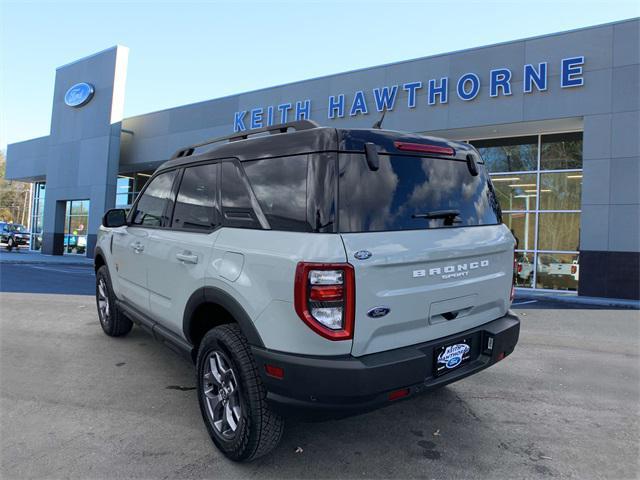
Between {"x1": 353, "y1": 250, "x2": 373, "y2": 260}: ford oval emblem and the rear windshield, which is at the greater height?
the rear windshield

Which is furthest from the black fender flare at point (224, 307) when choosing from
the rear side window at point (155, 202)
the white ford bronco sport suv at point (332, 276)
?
the rear side window at point (155, 202)

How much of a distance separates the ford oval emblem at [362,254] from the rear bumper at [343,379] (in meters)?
0.53

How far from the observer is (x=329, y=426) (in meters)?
3.17

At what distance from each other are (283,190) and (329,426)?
1.80m

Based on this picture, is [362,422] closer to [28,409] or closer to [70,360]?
[28,409]

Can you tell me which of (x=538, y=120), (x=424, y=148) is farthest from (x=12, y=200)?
(x=424, y=148)

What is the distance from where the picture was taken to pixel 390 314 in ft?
7.77

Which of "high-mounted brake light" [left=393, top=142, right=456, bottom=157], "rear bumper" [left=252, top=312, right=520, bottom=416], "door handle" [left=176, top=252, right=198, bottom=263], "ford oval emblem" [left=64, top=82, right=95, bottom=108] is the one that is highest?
"ford oval emblem" [left=64, top=82, right=95, bottom=108]

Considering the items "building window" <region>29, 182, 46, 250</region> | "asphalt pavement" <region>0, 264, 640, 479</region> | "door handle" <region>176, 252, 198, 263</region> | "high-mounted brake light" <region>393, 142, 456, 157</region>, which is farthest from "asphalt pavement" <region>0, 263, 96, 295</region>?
"building window" <region>29, 182, 46, 250</region>

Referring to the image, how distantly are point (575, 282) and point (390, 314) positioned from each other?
1237 cm

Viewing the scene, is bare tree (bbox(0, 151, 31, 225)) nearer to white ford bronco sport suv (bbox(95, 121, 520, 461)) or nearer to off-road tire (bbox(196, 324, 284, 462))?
white ford bronco sport suv (bbox(95, 121, 520, 461))

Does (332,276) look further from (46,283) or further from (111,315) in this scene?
(46,283)

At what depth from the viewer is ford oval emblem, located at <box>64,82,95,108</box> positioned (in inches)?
846

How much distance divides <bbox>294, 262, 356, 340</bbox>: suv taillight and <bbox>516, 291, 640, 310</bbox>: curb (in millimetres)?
10252
